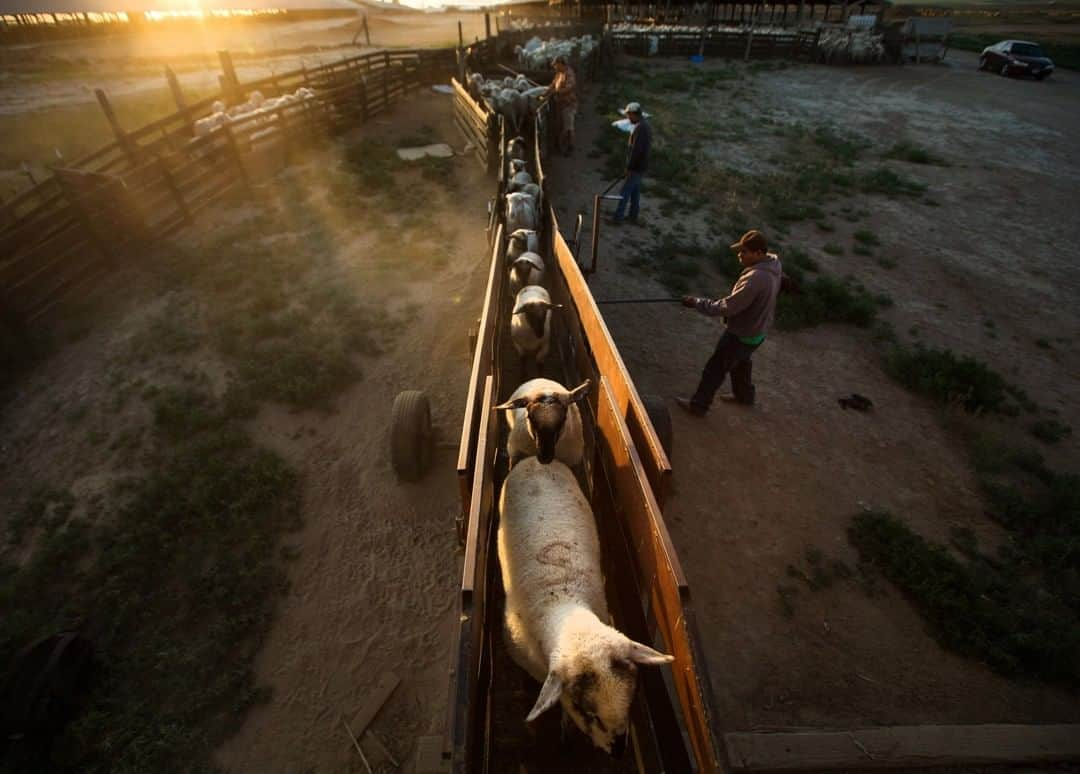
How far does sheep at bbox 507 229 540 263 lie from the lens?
805 cm

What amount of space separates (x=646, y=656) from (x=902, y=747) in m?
2.62

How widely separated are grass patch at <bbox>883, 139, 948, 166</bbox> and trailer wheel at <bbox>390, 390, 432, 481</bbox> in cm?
1861

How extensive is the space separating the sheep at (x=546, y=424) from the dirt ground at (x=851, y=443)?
1.60m

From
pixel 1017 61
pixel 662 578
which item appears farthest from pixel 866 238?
pixel 1017 61

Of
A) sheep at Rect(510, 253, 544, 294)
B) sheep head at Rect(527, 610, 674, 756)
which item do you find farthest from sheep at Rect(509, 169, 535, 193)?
sheep head at Rect(527, 610, 674, 756)

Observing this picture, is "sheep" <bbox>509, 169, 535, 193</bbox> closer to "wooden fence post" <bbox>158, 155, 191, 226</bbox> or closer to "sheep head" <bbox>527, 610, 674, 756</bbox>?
"wooden fence post" <bbox>158, 155, 191, 226</bbox>

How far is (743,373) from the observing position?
6484 mm

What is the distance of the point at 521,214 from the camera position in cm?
879

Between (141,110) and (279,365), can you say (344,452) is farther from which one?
(141,110)


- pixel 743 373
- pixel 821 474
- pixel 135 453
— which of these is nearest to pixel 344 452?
pixel 135 453

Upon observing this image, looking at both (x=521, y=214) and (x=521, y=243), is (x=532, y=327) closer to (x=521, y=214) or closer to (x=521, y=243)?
(x=521, y=243)

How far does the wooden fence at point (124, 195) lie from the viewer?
8094 mm

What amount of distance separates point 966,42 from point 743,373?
5716cm

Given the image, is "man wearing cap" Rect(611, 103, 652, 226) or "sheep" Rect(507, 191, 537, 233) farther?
"man wearing cap" Rect(611, 103, 652, 226)
